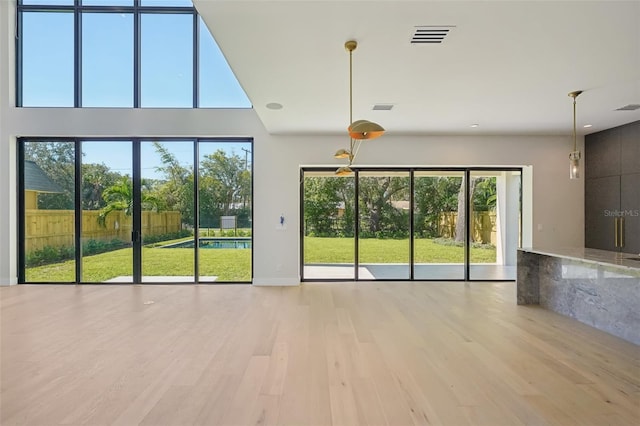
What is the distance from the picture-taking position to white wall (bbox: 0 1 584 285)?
6152 millimetres

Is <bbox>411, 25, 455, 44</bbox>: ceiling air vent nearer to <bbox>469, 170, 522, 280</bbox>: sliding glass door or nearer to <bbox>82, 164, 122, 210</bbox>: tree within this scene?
<bbox>469, 170, 522, 280</bbox>: sliding glass door

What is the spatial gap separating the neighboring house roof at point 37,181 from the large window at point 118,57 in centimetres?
Answer: 130

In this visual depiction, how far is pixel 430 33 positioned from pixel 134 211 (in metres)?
6.17

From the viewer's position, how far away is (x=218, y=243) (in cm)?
635

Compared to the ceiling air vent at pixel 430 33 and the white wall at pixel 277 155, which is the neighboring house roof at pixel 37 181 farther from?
the ceiling air vent at pixel 430 33

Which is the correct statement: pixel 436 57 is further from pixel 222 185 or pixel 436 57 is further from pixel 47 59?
pixel 47 59

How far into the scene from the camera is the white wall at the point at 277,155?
6.15 metres

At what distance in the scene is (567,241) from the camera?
6316mm

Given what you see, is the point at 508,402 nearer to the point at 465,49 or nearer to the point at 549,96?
the point at 465,49

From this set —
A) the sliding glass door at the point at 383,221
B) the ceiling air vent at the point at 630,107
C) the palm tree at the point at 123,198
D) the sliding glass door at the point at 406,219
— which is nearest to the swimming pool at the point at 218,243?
the palm tree at the point at 123,198

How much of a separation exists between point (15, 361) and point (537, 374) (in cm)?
489

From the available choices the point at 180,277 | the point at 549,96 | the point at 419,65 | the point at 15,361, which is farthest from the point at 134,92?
the point at 549,96

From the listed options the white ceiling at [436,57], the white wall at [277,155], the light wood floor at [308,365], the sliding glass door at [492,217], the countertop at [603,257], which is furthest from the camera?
the sliding glass door at [492,217]

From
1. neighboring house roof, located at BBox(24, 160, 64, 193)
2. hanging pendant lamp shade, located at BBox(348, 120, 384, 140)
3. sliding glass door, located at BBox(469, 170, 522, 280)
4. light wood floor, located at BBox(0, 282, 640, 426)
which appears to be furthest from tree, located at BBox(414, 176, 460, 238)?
neighboring house roof, located at BBox(24, 160, 64, 193)
